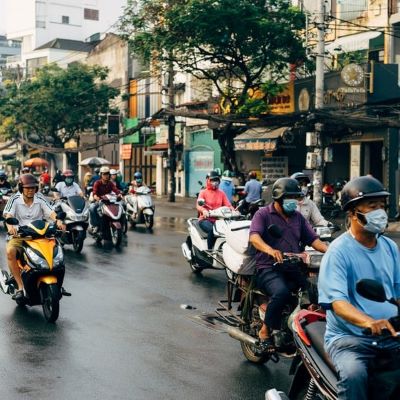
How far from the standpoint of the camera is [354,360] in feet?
12.6

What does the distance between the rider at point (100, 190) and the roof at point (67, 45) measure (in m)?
59.3

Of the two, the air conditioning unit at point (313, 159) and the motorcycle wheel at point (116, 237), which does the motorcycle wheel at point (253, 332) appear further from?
the air conditioning unit at point (313, 159)

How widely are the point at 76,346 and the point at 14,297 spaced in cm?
204

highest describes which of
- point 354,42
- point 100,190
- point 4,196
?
point 354,42

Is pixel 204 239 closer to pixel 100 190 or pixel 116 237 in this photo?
pixel 116 237

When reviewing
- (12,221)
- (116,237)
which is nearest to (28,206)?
(12,221)

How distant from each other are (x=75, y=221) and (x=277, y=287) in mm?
10097

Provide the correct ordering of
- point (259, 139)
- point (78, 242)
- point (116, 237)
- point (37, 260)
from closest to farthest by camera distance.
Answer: point (37, 260)
point (78, 242)
point (116, 237)
point (259, 139)

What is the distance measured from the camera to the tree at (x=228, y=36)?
26.7 m

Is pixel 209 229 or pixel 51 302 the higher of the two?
pixel 209 229

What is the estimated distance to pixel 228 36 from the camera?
27453 mm

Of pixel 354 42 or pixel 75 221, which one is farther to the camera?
pixel 354 42

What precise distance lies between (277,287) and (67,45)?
73.8 m

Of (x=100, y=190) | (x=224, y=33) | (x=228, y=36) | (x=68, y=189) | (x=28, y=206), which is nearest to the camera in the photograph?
(x=28, y=206)
